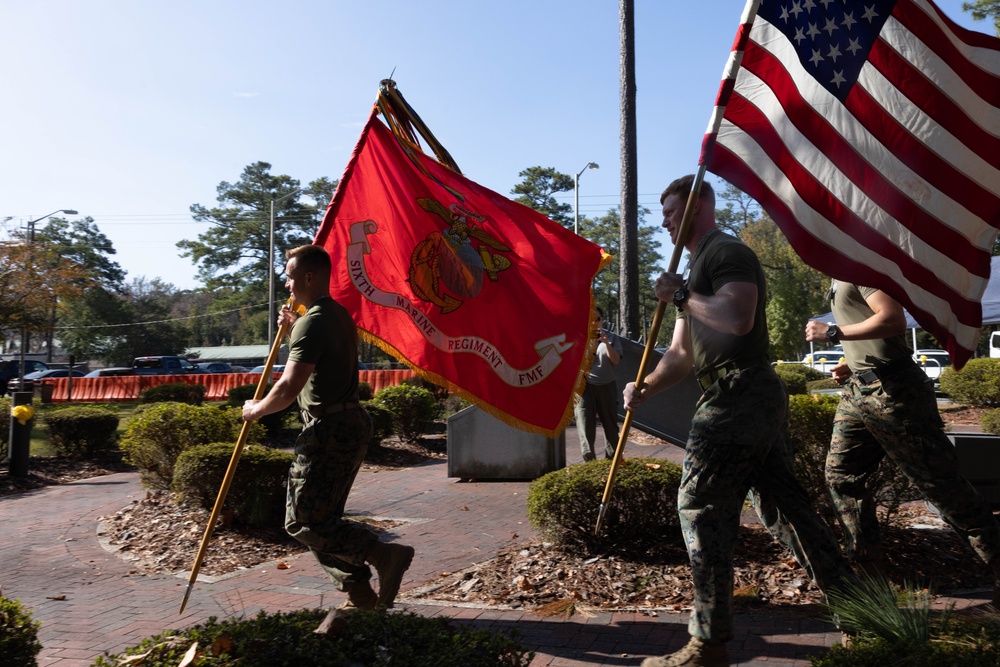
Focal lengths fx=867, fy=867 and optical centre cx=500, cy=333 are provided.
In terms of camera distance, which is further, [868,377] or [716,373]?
[868,377]

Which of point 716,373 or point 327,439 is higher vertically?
point 716,373

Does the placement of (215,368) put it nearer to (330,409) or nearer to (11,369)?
(11,369)

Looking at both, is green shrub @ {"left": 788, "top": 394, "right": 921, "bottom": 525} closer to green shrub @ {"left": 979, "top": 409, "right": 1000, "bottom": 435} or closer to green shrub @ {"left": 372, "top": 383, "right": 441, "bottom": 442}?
green shrub @ {"left": 979, "top": 409, "right": 1000, "bottom": 435}

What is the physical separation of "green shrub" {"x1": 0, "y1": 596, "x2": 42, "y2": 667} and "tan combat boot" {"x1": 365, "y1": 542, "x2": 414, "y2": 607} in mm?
1718

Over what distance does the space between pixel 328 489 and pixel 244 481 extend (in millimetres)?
2806

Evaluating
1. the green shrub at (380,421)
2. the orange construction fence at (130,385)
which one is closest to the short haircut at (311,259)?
the green shrub at (380,421)

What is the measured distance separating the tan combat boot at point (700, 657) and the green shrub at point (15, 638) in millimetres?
2242

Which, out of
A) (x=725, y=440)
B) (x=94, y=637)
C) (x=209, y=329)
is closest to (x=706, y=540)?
(x=725, y=440)

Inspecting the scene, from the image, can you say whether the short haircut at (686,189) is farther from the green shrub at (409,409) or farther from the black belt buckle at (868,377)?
the green shrub at (409,409)

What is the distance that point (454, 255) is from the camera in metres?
5.52

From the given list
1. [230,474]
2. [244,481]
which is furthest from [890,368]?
[244,481]

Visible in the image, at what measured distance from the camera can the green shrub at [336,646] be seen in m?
2.40

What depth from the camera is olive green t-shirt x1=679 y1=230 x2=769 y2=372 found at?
361 centimetres

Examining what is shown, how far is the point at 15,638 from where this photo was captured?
108 inches
